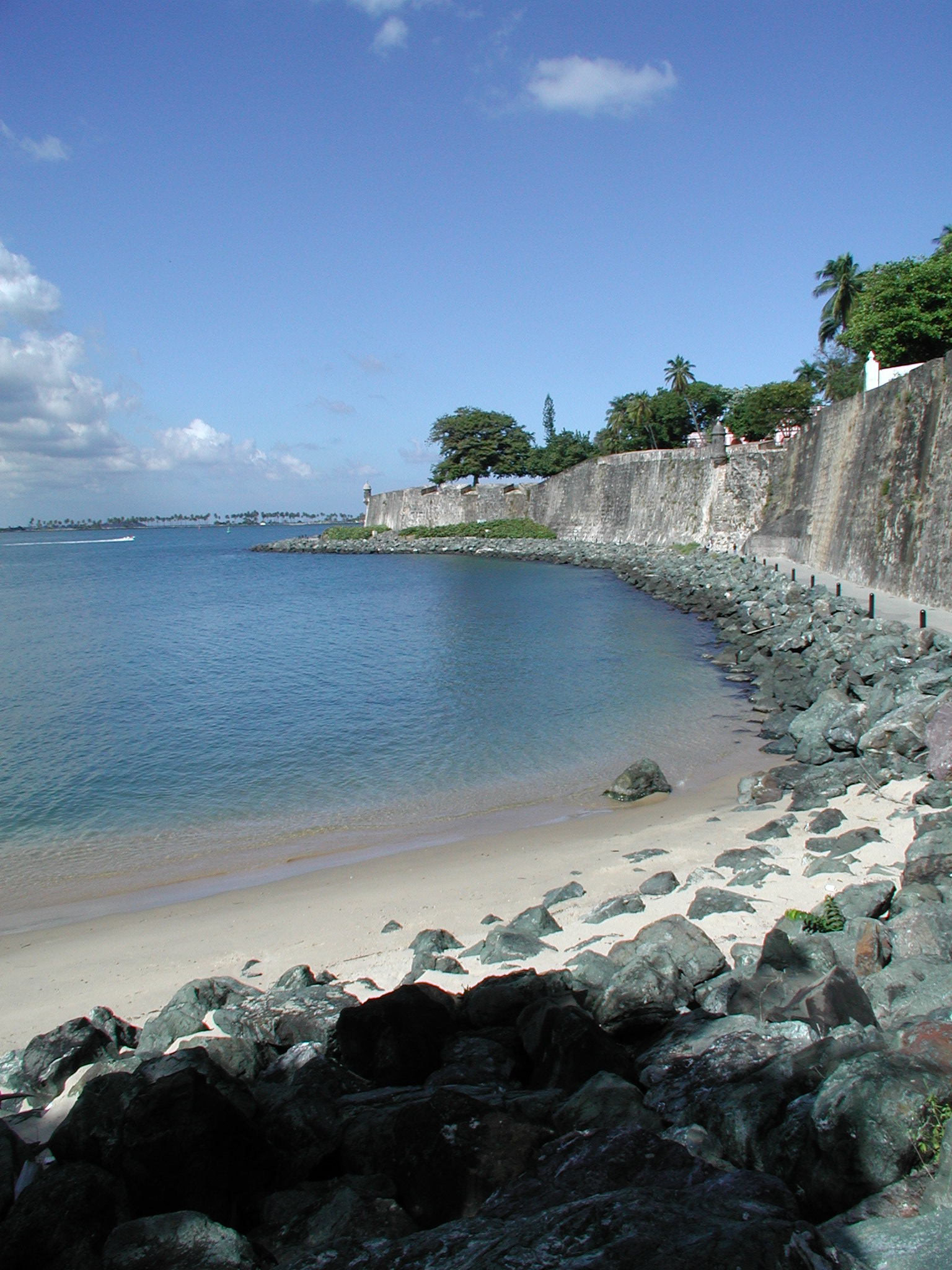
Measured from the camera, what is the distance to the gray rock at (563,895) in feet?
22.3

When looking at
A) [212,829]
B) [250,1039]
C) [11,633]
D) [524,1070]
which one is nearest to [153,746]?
[212,829]

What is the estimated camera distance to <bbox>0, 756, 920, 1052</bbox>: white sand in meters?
5.82

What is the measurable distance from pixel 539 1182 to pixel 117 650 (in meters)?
22.7

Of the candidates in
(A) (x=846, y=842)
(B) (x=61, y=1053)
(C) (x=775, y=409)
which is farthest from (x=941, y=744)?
(C) (x=775, y=409)

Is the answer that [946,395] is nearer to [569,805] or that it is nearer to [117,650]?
[569,805]

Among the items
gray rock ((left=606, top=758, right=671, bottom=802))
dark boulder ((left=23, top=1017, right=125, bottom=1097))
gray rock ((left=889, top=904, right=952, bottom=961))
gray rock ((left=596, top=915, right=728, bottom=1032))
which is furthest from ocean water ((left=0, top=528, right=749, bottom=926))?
gray rock ((left=889, top=904, right=952, bottom=961))

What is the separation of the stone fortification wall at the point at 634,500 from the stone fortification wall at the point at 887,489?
27.9ft

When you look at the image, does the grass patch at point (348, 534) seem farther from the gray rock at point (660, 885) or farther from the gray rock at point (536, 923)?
the gray rock at point (536, 923)

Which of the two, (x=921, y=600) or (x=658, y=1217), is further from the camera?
(x=921, y=600)

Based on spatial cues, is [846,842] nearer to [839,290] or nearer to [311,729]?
[311,729]

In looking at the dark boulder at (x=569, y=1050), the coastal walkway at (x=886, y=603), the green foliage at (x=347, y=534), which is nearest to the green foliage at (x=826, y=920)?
the dark boulder at (x=569, y=1050)

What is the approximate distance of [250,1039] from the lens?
4.41 m

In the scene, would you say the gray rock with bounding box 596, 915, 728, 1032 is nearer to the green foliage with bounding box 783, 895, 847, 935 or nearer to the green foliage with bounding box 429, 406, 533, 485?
the green foliage with bounding box 783, 895, 847, 935

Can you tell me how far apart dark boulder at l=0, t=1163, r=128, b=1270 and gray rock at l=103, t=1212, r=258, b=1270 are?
0.42 ft
